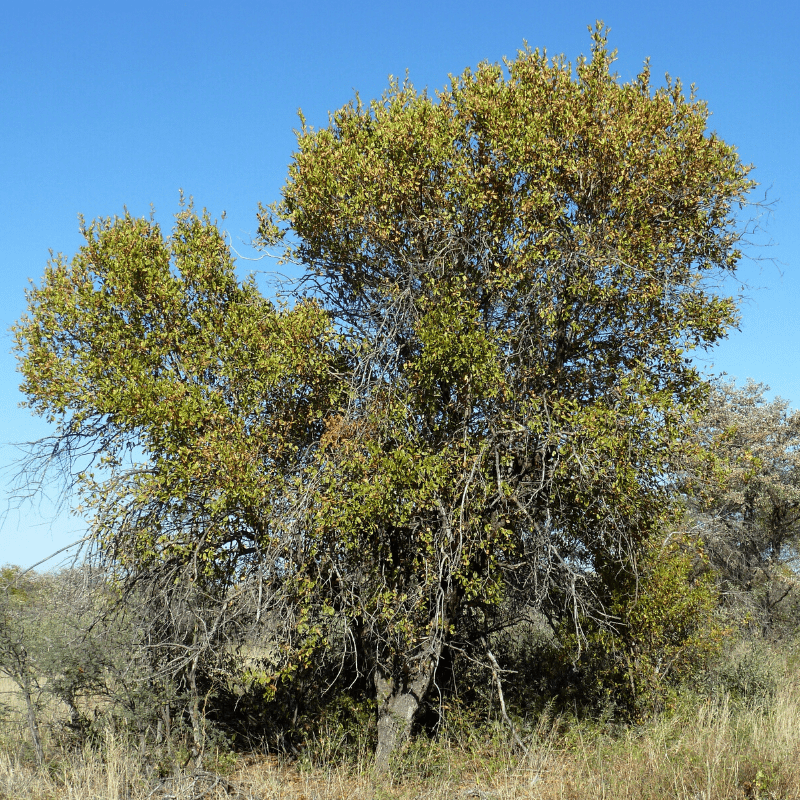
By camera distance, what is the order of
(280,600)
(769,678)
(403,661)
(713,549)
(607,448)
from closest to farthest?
(607,448), (280,600), (403,661), (769,678), (713,549)

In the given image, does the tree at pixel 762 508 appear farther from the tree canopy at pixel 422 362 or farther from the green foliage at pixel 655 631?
the tree canopy at pixel 422 362

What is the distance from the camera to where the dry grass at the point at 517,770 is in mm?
7160

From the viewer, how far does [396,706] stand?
9.32 meters

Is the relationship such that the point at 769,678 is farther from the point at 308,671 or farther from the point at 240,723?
the point at 240,723

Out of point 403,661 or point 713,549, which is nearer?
point 403,661

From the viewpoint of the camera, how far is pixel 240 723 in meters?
10.0

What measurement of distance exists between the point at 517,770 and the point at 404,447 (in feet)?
12.8

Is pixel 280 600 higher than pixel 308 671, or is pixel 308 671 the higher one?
Result: pixel 280 600

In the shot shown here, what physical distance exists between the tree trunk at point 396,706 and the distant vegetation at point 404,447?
38 millimetres

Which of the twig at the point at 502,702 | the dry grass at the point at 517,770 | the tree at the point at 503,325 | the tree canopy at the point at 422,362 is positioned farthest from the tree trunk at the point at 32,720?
the twig at the point at 502,702

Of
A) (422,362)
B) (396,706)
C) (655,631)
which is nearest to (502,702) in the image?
(396,706)

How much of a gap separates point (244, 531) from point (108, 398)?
2.06 meters

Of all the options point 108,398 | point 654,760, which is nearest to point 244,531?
point 108,398

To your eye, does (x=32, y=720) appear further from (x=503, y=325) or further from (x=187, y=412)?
(x=503, y=325)
